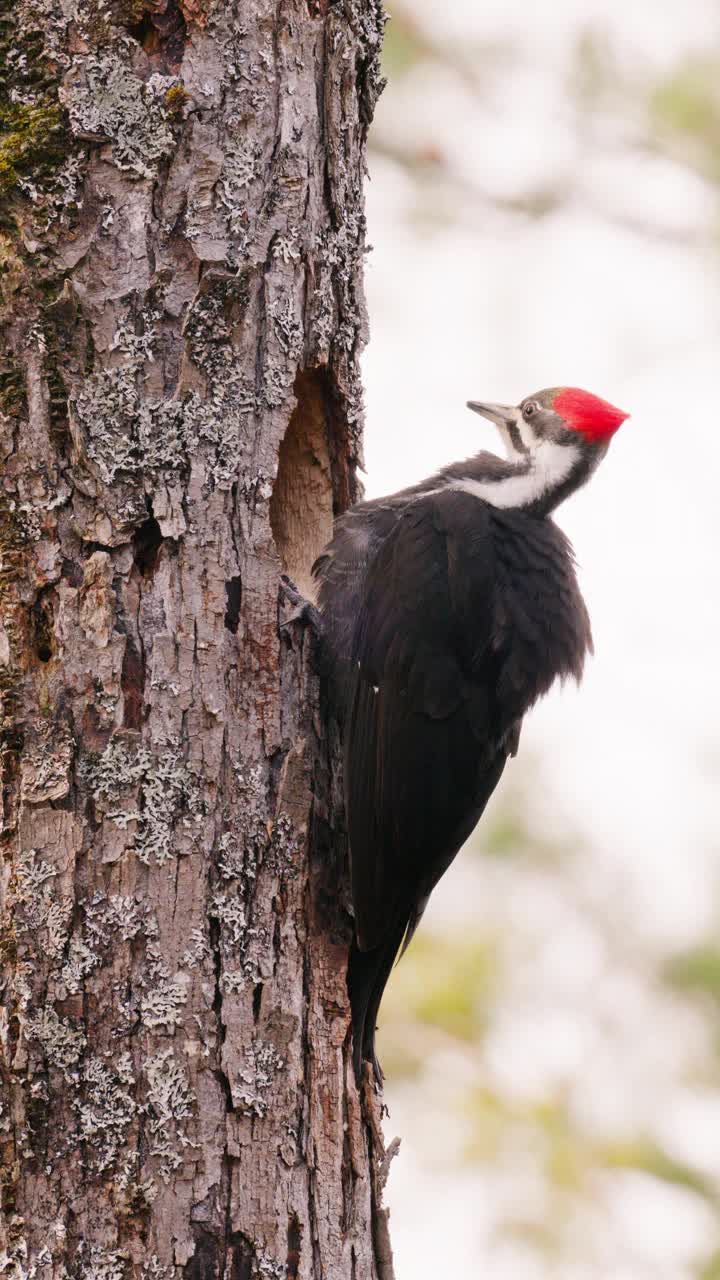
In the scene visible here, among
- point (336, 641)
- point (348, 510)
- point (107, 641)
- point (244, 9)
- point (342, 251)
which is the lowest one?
point (107, 641)

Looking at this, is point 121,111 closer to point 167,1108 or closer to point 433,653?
point 433,653

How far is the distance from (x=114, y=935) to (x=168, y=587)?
0.51m

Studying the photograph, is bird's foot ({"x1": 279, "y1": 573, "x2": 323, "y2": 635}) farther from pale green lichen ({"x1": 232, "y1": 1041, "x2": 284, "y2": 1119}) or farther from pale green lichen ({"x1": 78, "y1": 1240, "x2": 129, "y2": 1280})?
pale green lichen ({"x1": 78, "y1": 1240, "x2": 129, "y2": 1280})

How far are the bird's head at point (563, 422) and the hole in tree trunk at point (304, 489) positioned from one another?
627 millimetres

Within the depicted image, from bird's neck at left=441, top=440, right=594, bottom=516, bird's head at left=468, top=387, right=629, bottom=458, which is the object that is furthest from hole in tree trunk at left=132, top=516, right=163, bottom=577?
bird's head at left=468, top=387, right=629, bottom=458

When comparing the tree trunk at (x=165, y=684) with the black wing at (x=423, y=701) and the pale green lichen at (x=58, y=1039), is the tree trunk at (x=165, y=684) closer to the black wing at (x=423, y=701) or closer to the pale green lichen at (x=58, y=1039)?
the pale green lichen at (x=58, y=1039)

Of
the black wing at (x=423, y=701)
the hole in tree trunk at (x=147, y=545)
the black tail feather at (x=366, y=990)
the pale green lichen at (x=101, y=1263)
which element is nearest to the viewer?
the pale green lichen at (x=101, y=1263)

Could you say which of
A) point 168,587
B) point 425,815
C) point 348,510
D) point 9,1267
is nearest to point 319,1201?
point 9,1267

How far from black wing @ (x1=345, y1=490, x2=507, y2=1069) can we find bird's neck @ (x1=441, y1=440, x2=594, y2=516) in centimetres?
19

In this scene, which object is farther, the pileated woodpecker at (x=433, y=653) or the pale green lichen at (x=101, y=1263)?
the pileated woodpecker at (x=433, y=653)

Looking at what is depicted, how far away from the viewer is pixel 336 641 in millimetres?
2533

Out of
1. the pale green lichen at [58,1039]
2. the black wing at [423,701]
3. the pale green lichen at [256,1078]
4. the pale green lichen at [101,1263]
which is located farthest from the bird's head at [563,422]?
the pale green lichen at [101,1263]

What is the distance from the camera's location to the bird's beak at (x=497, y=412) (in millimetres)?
3215

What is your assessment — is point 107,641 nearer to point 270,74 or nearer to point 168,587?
point 168,587
